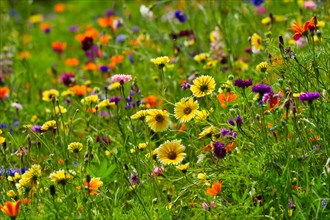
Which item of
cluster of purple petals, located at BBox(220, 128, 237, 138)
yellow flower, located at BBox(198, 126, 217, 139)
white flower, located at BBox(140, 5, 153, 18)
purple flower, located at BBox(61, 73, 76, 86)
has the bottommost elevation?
cluster of purple petals, located at BBox(220, 128, 237, 138)

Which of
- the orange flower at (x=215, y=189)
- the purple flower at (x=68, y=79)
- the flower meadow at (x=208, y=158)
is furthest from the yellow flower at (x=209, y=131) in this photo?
the purple flower at (x=68, y=79)

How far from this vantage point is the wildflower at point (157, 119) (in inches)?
95.7

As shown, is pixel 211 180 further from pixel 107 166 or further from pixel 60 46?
pixel 60 46

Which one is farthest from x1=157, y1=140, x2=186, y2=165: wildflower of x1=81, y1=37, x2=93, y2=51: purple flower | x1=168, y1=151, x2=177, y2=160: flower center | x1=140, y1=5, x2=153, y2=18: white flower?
x1=140, y1=5, x2=153, y2=18: white flower

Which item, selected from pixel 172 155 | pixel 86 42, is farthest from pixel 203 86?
pixel 86 42

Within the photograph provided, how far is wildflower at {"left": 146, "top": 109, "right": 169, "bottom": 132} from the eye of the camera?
2.43 m

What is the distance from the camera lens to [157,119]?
2.44 meters

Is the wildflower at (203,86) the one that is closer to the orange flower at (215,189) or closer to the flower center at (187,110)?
the flower center at (187,110)

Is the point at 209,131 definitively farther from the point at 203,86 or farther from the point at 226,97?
the point at 226,97

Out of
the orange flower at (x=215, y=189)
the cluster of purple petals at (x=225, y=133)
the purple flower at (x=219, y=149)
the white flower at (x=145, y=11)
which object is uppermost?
the white flower at (x=145, y=11)

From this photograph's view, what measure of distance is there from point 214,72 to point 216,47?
0.47 meters

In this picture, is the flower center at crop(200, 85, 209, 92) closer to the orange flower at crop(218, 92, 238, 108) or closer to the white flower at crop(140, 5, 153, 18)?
the orange flower at crop(218, 92, 238, 108)

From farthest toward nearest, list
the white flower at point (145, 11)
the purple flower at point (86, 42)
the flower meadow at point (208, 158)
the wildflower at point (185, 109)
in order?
the white flower at point (145, 11) < the purple flower at point (86, 42) < the wildflower at point (185, 109) < the flower meadow at point (208, 158)

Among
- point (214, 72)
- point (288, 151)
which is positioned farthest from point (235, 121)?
point (214, 72)
